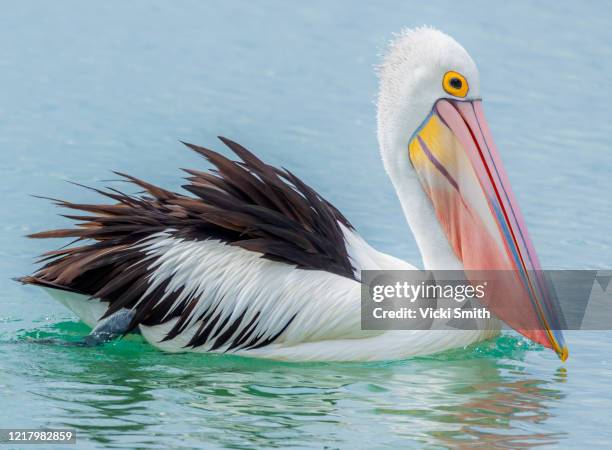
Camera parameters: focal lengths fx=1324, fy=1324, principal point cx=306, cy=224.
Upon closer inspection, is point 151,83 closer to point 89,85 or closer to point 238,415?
point 89,85

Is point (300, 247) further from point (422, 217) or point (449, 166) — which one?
point (449, 166)

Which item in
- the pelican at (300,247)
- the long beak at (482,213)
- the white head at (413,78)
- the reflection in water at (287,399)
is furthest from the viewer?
the white head at (413,78)

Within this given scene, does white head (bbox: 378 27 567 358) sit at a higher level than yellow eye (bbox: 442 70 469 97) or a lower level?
lower

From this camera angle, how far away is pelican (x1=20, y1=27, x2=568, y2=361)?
6.54 meters

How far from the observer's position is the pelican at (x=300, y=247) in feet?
21.4

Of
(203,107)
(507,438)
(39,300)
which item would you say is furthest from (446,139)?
(203,107)

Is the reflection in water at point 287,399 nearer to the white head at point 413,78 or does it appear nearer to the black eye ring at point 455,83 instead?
the white head at point 413,78

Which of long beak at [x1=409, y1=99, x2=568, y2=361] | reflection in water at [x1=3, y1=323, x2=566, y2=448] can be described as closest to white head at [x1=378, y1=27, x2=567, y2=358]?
long beak at [x1=409, y1=99, x2=568, y2=361]

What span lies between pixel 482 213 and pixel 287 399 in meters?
1.50

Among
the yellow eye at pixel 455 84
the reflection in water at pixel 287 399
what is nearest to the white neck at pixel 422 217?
the yellow eye at pixel 455 84

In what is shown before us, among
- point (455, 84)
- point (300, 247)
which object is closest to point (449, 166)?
point (455, 84)

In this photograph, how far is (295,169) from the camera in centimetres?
1027

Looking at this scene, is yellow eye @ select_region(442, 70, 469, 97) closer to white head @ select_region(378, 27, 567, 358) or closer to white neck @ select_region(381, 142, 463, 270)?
white head @ select_region(378, 27, 567, 358)

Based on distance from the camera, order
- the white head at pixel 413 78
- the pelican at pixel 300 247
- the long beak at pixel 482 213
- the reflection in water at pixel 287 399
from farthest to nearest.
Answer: the white head at pixel 413 78 < the long beak at pixel 482 213 < the pelican at pixel 300 247 < the reflection in water at pixel 287 399
